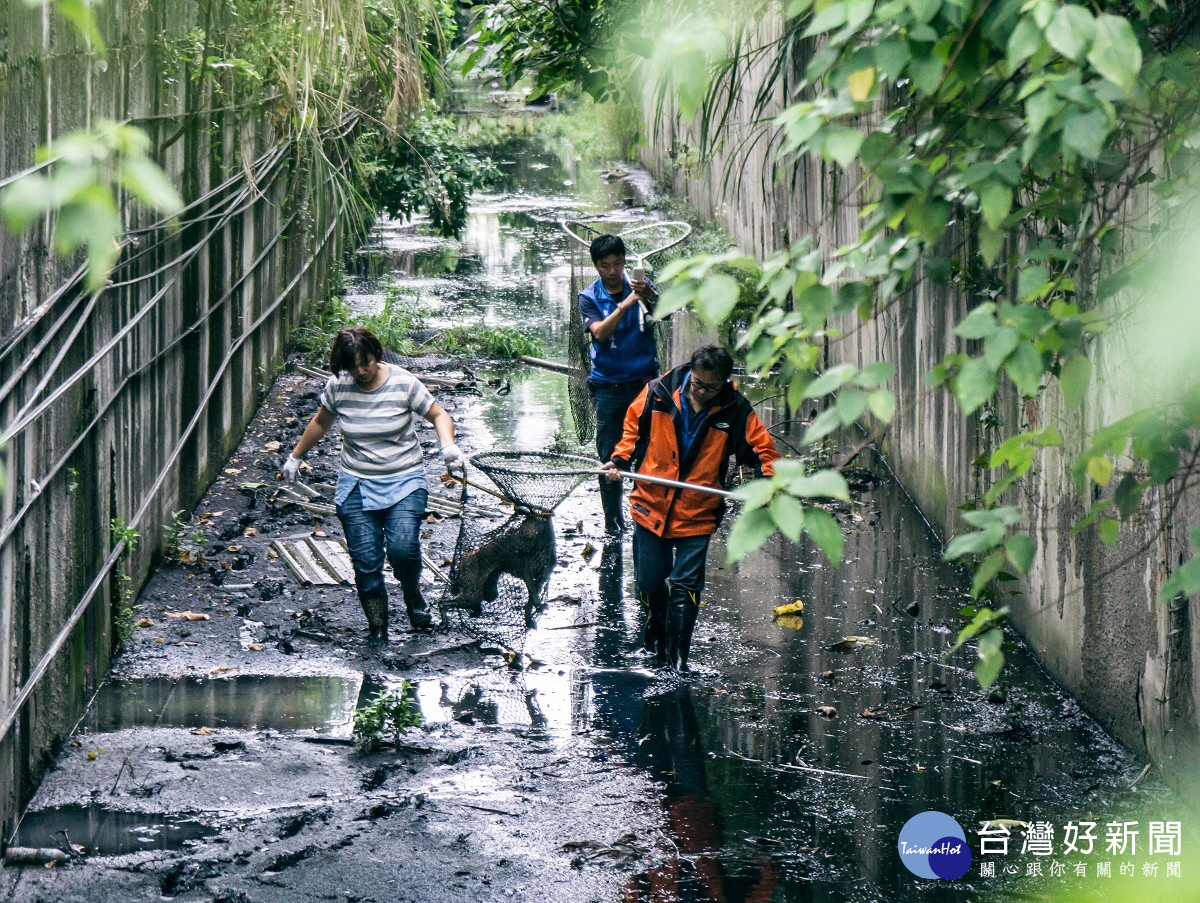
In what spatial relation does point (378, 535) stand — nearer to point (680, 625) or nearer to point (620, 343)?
point (680, 625)

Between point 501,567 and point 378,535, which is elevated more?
point 378,535

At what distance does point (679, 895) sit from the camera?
5000 millimetres

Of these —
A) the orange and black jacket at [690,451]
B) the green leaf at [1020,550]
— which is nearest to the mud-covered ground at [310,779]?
the orange and black jacket at [690,451]

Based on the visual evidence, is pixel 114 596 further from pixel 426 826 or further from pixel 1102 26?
pixel 1102 26

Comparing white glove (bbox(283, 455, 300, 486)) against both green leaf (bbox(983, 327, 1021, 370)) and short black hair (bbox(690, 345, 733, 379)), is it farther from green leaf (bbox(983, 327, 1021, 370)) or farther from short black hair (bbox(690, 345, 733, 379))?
green leaf (bbox(983, 327, 1021, 370))

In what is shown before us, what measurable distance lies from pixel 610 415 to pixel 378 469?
208cm

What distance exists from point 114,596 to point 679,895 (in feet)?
11.6

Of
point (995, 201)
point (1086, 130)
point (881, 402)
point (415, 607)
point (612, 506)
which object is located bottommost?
point (415, 607)

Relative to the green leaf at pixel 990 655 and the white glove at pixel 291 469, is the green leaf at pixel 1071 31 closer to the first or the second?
the green leaf at pixel 990 655

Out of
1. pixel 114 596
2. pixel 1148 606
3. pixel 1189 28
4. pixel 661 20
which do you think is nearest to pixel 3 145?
pixel 114 596

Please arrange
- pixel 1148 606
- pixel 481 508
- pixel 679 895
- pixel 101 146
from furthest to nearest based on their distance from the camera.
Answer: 1. pixel 481 508
2. pixel 1148 606
3. pixel 679 895
4. pixel 101 146

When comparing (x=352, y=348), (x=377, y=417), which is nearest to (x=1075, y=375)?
(x=352, y=348)

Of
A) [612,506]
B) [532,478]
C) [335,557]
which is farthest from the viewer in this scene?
[612,506]

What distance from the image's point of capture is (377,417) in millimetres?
7410
